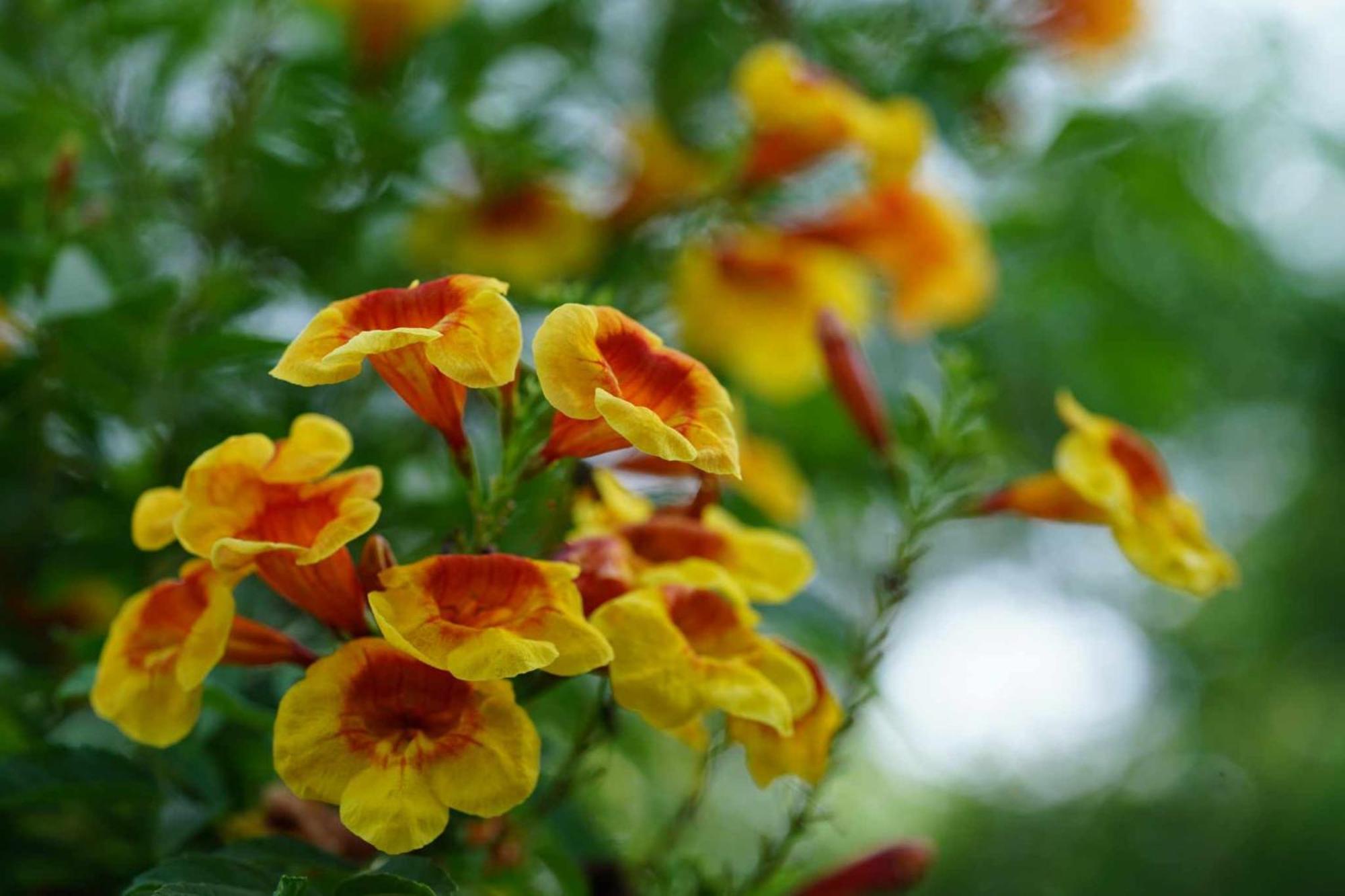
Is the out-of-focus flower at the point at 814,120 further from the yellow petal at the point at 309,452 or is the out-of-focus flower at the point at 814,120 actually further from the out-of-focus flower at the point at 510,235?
the yellow petal at the point at 309,452

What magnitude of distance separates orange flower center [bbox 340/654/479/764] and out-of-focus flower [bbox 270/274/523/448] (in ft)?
0.66

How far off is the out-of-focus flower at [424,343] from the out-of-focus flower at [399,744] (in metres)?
0.19

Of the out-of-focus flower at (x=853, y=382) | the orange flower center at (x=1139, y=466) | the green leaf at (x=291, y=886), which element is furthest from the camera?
the out-of-focus flower at (x=853, y=382)

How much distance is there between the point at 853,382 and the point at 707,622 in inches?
23.2

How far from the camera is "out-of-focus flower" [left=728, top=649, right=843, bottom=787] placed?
3.17 feet

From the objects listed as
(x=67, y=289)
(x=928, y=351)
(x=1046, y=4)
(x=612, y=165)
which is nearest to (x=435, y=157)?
(x=612, y=165)

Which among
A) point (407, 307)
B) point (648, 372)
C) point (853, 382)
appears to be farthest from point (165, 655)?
point (853, 382)

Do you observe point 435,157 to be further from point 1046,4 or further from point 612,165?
point 1046,4

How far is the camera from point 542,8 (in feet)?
6.93

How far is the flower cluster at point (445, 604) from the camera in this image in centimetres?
82

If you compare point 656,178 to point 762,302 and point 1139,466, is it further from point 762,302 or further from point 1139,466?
point 1139,466

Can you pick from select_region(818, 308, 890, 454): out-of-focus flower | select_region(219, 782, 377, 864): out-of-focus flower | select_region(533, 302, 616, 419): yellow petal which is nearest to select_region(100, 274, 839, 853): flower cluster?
select_region(533, 302, 616, 419): yellow petal

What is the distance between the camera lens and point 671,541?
1082 millimetres

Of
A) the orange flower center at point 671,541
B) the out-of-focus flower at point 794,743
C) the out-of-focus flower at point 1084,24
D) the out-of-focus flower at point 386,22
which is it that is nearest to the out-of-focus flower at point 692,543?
the orange flower center at point 671,541
